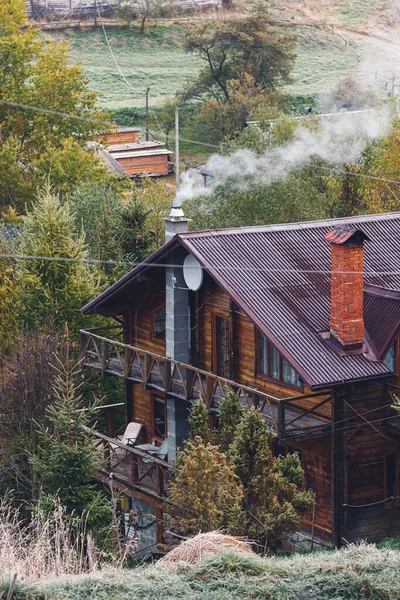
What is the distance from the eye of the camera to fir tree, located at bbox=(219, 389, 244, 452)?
2205 cm

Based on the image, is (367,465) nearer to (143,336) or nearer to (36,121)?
(143,336)

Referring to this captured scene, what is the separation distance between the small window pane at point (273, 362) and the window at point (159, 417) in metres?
5.19

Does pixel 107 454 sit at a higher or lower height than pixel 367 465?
lower

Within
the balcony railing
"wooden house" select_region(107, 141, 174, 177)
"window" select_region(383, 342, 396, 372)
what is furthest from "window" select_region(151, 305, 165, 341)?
"wooden house" select_region(107, 141, 174, 177)

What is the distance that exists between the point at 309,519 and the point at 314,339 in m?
3.81

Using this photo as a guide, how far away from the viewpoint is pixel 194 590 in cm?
1596

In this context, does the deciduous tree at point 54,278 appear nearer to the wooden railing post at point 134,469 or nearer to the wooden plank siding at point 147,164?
the wooden railing post at point 134,469

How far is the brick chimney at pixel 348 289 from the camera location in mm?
24859

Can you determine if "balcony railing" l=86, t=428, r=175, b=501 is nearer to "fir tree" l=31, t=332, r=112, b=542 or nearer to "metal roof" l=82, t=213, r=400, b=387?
"fir tree" l=31, t=332, r=112, b=542

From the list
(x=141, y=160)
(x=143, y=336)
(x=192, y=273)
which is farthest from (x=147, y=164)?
(x=192, y=273)

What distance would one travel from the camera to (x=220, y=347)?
28.0 metres

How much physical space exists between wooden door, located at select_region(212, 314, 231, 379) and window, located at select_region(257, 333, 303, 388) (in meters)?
1.30

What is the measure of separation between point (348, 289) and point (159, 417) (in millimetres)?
7955

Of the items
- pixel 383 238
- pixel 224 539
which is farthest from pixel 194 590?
pixel 383 238
